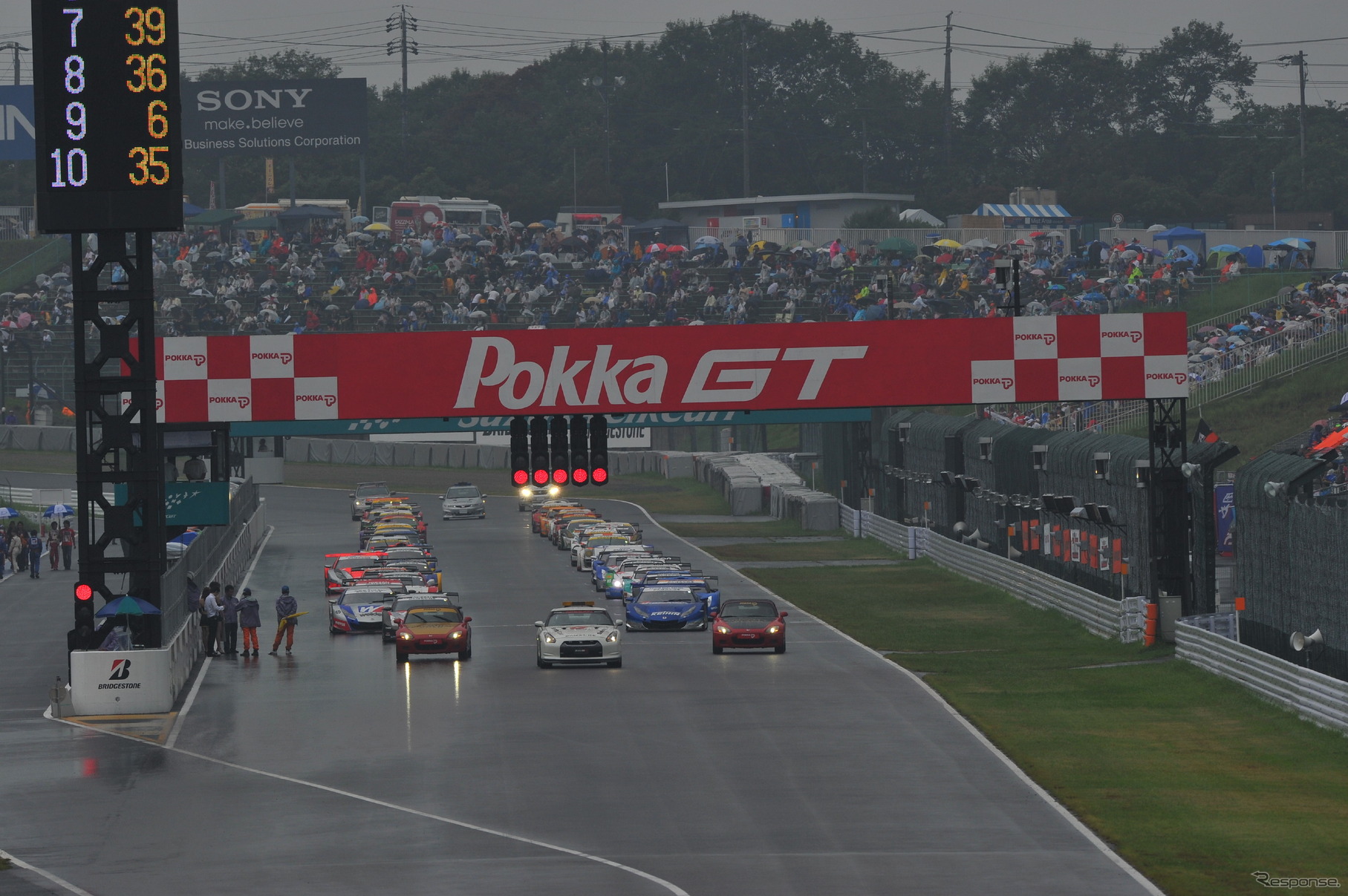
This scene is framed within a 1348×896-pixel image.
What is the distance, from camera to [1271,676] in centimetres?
2802

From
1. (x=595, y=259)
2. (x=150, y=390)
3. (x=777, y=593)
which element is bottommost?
(x=777, y=593)

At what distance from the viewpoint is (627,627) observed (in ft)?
137

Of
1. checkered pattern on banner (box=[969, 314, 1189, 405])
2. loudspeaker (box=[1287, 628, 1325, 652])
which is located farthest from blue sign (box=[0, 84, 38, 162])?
loudspeaker (box=[1287, 628, 1325, 652])

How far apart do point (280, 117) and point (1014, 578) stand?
67.9 metres

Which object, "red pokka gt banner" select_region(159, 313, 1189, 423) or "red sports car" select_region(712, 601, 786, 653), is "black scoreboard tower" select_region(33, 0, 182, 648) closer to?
"red pokka gt banner" select_region(159, 313, 1189, 423)

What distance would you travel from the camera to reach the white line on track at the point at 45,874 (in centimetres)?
1653

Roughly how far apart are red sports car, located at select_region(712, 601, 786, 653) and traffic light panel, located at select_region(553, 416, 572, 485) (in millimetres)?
6206

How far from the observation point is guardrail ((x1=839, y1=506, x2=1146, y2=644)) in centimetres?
3654

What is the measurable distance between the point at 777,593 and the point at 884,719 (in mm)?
22392

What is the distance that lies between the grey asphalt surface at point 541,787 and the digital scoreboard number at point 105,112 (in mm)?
7286

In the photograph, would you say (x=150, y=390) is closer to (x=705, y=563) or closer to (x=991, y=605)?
(x=991, y=605)

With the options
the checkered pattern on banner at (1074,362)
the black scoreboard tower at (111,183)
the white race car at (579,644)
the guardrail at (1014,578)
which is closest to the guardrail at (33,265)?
the guardrail at (1014,578)

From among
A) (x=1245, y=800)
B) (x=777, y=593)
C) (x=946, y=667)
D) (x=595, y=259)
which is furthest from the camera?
(x=595, y=259)

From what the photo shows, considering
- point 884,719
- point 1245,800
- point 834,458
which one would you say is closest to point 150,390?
point 884,719
